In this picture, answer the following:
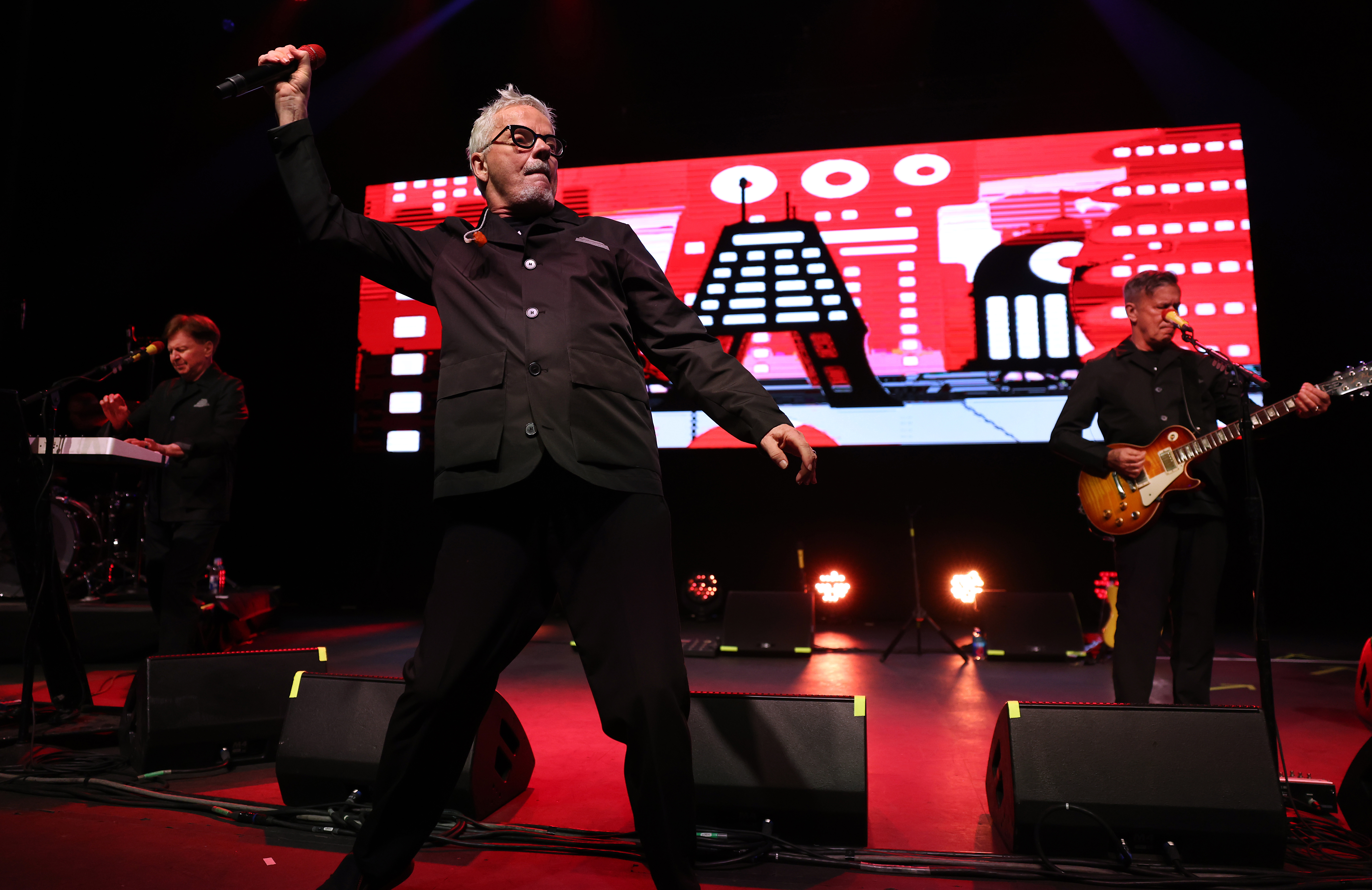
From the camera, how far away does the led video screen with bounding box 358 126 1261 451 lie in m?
6.13

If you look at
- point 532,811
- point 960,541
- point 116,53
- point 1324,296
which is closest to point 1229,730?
point 532,811

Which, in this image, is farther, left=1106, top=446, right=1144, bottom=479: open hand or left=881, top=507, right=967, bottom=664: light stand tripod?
left=881, top=507, right=967, bottom=664: light stand tripod

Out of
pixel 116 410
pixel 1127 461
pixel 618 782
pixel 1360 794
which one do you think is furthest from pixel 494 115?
pixel 116 410

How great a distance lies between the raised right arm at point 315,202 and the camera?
5.62 ft

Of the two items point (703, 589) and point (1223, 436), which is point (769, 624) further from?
point (1223, 436)

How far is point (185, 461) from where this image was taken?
388cm

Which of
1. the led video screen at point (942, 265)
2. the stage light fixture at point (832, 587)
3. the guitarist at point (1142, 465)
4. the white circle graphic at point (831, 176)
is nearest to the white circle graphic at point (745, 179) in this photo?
the led video screen at point (942, 265)

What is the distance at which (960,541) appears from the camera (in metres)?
7.09

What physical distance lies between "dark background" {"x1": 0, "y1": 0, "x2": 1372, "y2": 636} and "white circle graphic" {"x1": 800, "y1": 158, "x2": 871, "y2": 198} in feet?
2.17

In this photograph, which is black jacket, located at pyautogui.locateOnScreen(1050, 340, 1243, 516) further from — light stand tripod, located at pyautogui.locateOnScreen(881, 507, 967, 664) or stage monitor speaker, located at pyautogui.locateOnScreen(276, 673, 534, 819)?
stage monitor speaker, located at pyautogui.locateOnScreen(276, 673, 534, 819)

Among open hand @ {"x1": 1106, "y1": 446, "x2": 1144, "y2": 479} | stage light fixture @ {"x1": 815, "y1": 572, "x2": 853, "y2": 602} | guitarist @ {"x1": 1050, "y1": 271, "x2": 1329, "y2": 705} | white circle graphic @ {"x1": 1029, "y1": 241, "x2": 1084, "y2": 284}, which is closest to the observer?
guitarist @ {"x1": 1050, "y1": 271, "x2": 1329, "y2": 705}

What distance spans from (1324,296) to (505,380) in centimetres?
755

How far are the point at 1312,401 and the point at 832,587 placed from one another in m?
4.62

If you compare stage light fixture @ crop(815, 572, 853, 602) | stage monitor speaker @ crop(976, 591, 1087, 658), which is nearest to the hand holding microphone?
stage monitor speaker @ crop(976, 591, 1087, 658)
